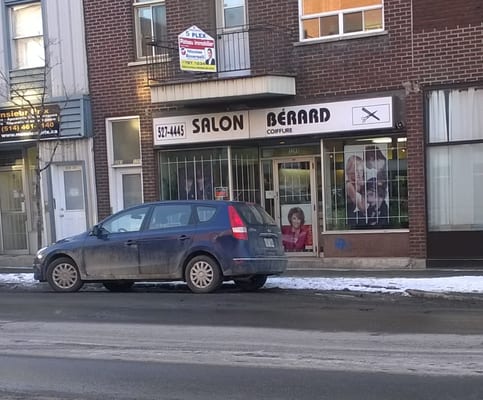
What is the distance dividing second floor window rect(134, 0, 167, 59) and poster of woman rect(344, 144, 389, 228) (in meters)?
5.32

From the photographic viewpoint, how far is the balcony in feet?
46.3

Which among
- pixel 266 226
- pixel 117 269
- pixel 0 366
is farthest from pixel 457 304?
pixel 0 366

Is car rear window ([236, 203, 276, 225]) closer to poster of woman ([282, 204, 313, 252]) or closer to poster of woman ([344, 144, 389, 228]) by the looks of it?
poster of woman ([344, 144, 389, 228])

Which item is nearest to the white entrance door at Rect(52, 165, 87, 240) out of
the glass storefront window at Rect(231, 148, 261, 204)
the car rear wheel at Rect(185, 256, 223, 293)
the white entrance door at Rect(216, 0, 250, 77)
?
the glass storefront window at Rect(231, 148, 261, 204)

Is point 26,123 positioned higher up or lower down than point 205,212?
higher up

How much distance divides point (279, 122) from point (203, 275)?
4.76 metres

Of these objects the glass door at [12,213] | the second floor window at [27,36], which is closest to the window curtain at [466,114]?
the second floor window at [27,36]

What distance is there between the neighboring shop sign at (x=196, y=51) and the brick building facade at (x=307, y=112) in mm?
124

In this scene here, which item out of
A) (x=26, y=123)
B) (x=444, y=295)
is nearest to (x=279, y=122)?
(x=444, y=295)

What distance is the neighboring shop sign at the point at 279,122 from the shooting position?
13852 millimetres

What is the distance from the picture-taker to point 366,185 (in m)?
14.3

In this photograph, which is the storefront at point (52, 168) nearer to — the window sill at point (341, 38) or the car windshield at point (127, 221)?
the car windshield at point (127, 221)

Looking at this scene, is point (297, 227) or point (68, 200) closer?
point (297, 227)

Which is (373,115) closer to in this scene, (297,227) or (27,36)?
(297,227)
